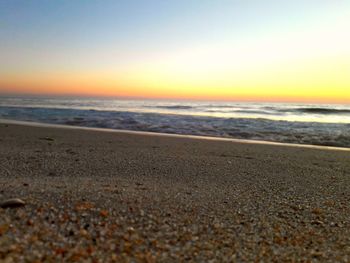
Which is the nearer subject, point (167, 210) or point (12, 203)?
point (12, 203)

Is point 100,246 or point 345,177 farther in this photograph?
point 345,177

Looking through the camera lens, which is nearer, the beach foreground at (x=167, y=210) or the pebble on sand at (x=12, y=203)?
the beach foreground at (x=167, y=210)

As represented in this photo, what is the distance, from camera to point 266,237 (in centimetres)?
292

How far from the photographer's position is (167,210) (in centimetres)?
338

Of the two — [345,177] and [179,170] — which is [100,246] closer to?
[179,170]

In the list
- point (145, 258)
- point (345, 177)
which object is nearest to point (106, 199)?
point (145, 258)

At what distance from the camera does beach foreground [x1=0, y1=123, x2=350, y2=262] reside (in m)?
2.48

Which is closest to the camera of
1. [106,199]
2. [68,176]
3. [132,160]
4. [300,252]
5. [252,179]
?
[300,252]

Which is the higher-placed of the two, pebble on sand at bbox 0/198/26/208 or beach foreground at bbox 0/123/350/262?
pebble on sand at bbox 0/198/26/208

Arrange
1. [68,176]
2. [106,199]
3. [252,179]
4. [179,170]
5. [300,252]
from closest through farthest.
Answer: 1. [300,252]
2. [106,199]
3. [68,176]
4. [252,179]
5. [179,170]

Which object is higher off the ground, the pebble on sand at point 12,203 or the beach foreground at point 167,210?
the pebble on sand at point 12,203

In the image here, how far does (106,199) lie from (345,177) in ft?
17.1

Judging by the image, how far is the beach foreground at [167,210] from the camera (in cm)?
248

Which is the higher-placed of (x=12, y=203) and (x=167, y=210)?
(x=12, y=203)
